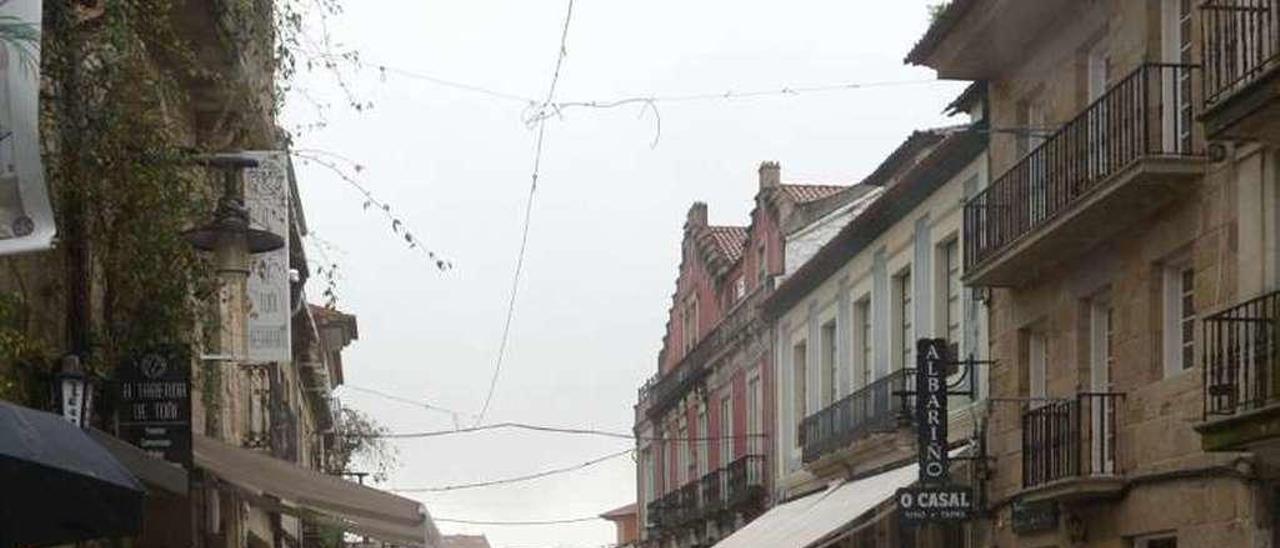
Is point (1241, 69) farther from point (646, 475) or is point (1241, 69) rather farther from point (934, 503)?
point (646, 475)

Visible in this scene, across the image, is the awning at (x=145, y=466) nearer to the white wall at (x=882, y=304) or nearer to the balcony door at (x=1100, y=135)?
the balcony door at (x=1100, y=135)

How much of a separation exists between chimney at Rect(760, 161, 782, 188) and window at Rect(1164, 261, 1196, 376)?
920 inches

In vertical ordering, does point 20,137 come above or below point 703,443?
above

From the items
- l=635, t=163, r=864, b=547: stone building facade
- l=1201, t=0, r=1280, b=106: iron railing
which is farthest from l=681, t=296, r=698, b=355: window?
l=1201, t=0, r=1280, b=106: iron railing

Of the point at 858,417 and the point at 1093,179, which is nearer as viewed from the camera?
the point at 1093,179

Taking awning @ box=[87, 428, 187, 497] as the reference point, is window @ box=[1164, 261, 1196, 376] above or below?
above

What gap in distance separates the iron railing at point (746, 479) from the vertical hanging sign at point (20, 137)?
31.2 meters

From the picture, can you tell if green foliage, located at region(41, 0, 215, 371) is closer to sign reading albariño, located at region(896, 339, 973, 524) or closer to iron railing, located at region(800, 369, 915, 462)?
sign reading albariño, located at region(896, 339, 973, 524)

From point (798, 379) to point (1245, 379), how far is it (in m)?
21.5

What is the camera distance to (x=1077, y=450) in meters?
19.7

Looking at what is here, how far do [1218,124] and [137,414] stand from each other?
23.4ft

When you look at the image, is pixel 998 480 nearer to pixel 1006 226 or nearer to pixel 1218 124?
pixel 1006 226

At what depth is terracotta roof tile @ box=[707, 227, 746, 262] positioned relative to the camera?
1916 inches

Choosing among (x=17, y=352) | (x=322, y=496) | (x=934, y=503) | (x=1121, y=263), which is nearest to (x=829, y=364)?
(x=934, y=503)
